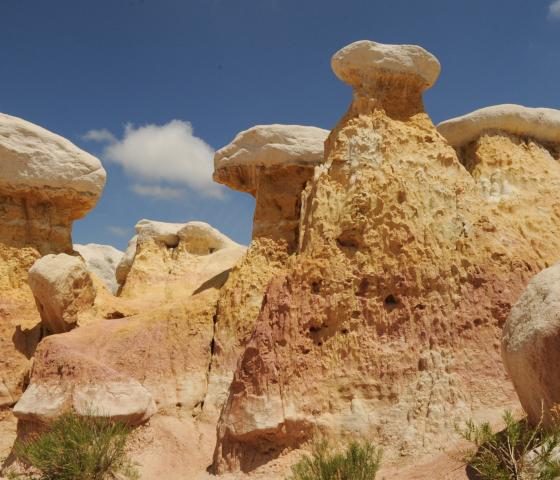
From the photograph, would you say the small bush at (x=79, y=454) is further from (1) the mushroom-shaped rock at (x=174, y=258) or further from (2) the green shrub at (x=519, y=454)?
(1) the mushroom-shaped rock at (x=174, y=258)

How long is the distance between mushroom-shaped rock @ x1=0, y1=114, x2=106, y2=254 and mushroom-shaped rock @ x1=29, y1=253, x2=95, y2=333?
7.25 feet

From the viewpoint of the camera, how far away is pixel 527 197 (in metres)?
11.0

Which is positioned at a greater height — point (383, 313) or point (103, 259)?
point (383, 313)

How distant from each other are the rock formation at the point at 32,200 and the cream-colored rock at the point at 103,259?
14.7 meters

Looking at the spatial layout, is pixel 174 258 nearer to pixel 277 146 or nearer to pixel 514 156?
pixel 277 146

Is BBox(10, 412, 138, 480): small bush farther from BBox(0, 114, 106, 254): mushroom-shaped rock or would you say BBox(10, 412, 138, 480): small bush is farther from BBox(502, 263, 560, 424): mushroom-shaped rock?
BBox(0, 114, 106, 254): mushroom-shaped rock

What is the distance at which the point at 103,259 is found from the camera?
104 feet

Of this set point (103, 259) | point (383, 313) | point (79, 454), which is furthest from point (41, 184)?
point (103, 259)

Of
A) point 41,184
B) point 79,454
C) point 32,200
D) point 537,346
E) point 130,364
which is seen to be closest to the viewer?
point 537,346

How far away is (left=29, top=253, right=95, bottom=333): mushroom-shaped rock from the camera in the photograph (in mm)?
12969

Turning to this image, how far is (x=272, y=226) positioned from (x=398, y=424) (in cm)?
639

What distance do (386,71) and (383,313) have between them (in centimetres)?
433

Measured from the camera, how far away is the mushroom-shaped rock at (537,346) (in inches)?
215

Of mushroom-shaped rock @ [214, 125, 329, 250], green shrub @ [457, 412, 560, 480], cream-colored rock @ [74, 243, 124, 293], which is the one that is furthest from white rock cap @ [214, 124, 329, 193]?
cream-colored rock @ [74, 243, 124, 293]
